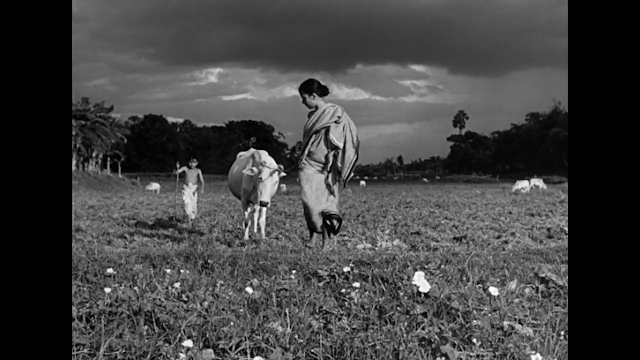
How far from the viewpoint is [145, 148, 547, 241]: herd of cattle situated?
7043 millimetres

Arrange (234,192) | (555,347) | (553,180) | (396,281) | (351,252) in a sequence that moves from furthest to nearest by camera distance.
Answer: (553,180)
(234,192)
(351,252)
(396,281)
(555,347)

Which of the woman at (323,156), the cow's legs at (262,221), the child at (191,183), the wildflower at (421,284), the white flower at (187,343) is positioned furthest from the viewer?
the child at (191,183)

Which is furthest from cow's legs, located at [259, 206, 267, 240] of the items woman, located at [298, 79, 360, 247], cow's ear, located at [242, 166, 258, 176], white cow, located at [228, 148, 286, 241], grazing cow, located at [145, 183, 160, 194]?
grazing cow, located at [145, 183, 160, 194]

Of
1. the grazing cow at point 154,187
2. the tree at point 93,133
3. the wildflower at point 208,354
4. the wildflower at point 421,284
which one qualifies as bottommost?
the wildflower at point 208,354

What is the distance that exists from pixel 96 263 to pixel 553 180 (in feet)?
25.0

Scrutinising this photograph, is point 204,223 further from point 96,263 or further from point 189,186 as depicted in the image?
point 96,263

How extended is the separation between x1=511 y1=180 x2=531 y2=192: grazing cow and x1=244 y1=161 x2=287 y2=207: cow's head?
183 inches

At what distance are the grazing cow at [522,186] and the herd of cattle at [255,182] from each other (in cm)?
343

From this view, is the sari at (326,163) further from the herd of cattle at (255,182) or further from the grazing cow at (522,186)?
the grazing cow at (522,186)

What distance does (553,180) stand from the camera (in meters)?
10.7

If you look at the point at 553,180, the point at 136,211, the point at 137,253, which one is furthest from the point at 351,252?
the point at 553,180

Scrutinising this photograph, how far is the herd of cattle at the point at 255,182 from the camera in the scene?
704 cm

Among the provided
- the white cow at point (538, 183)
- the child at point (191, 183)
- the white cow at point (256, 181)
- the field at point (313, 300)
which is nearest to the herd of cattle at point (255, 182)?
the white cow at point (256, 181)

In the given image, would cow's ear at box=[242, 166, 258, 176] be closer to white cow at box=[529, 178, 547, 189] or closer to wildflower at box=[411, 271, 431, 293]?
wildflower at box=[411, 271, 431, 293]
